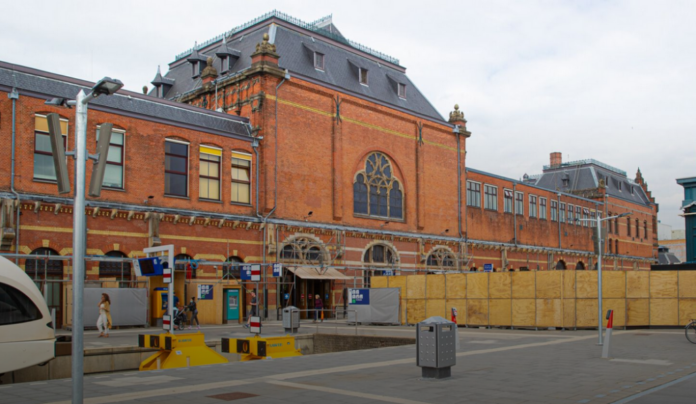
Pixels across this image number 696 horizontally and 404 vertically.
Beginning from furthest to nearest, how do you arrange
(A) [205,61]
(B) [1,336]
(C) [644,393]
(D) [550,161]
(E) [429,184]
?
(D) [550,161]
(E) [429,184]
(A) [205,61]
(B) [1,336]
(C) [644,393]

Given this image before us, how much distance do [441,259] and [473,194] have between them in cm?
751

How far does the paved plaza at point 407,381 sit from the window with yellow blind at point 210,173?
17.5 meters

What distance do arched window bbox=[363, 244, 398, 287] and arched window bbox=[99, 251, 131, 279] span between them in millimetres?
15846

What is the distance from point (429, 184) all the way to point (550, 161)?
38.8 meters

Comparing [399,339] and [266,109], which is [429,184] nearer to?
[266,109]

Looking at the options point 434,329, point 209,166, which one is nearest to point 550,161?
point 209,166

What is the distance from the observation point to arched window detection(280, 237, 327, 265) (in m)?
37.9

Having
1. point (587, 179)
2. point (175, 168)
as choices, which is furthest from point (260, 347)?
point (587, 179)

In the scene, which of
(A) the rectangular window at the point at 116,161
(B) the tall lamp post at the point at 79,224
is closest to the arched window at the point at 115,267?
(A) the rectangular window at the point at 116,161

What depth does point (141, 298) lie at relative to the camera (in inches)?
1166

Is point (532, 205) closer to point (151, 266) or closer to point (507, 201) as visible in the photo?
point (507, 201)

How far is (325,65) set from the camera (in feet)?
142

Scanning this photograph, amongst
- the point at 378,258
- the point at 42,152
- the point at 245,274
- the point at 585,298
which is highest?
the point at 42,152

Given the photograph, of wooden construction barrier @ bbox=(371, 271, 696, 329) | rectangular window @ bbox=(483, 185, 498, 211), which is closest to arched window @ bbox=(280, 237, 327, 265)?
wooden construction barrier @ bbox=(371, 271, 696, 329)
